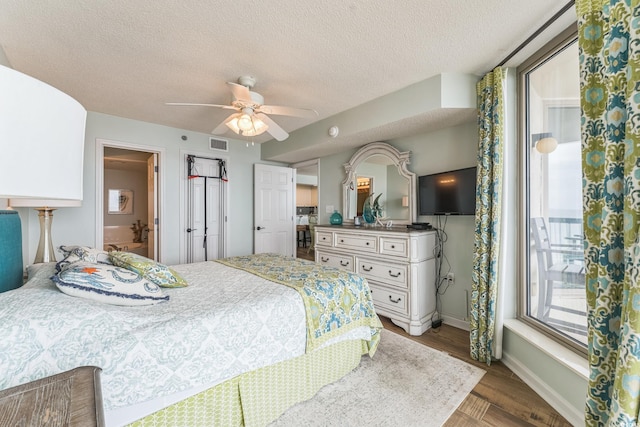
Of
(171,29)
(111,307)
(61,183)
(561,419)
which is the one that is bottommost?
(561,419)

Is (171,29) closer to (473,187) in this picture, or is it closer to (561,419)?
(473,187)

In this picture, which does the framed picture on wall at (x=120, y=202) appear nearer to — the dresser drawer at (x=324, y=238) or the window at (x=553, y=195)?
the dresser drawer at (x=324, y=238)

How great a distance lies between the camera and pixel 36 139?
56 centimetres

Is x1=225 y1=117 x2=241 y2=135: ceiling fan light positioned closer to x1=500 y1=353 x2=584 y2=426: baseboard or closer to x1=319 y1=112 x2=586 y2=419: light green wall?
x1=319 y1=112 x2=586 y2=419: light green wall

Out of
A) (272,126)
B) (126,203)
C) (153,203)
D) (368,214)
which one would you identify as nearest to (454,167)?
(368,214)

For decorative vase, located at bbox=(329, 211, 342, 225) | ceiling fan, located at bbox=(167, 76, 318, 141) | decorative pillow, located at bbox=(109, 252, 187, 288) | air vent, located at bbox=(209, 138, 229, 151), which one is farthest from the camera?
air vent, located at bbox=(209, 138, 229, 151)

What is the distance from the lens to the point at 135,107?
3.21 metres

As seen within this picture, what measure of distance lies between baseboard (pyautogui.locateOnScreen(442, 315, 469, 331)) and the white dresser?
195 millimetres

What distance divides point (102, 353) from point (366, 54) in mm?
2463

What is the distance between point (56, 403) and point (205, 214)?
3.88m

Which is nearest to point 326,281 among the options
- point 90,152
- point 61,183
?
point 61,183

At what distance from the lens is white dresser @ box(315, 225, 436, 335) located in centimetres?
278

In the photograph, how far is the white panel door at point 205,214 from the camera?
416cm

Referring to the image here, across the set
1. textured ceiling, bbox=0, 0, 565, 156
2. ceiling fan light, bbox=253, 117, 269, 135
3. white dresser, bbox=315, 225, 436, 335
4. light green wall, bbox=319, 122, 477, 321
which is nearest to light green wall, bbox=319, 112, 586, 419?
light green wall, bbox=319, 122, 477, 321
